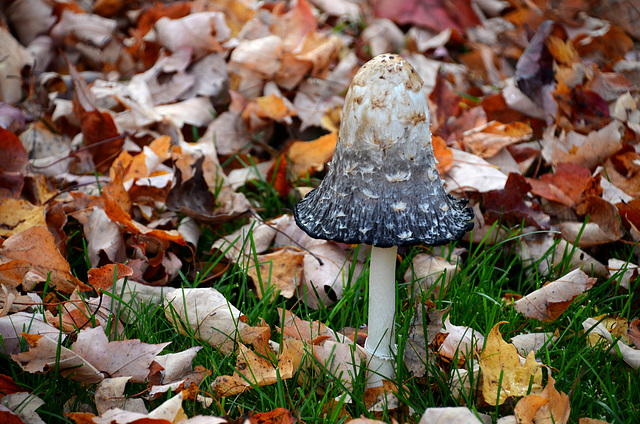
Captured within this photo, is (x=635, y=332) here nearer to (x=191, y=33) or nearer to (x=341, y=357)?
(x=341, y=357)

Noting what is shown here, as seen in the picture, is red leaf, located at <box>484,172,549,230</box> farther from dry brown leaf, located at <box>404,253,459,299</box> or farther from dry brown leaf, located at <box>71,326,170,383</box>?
dry brown leaf, located at <box>71,326,170,383</box>

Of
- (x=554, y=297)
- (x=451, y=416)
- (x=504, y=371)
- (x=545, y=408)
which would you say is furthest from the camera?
(x=554, y=297)

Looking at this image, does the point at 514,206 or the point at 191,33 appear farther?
the point at 191,33

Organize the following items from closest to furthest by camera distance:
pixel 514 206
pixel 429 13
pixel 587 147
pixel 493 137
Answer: pixel 514 206
pixel 587 147
pixel 493 137
pixel 429 13

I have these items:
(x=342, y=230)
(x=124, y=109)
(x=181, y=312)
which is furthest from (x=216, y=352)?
(x=124, y=109)

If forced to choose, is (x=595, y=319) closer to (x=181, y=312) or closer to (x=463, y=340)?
(x=463, y=340)

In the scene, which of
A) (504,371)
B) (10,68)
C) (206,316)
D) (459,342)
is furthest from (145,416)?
(10,68)
